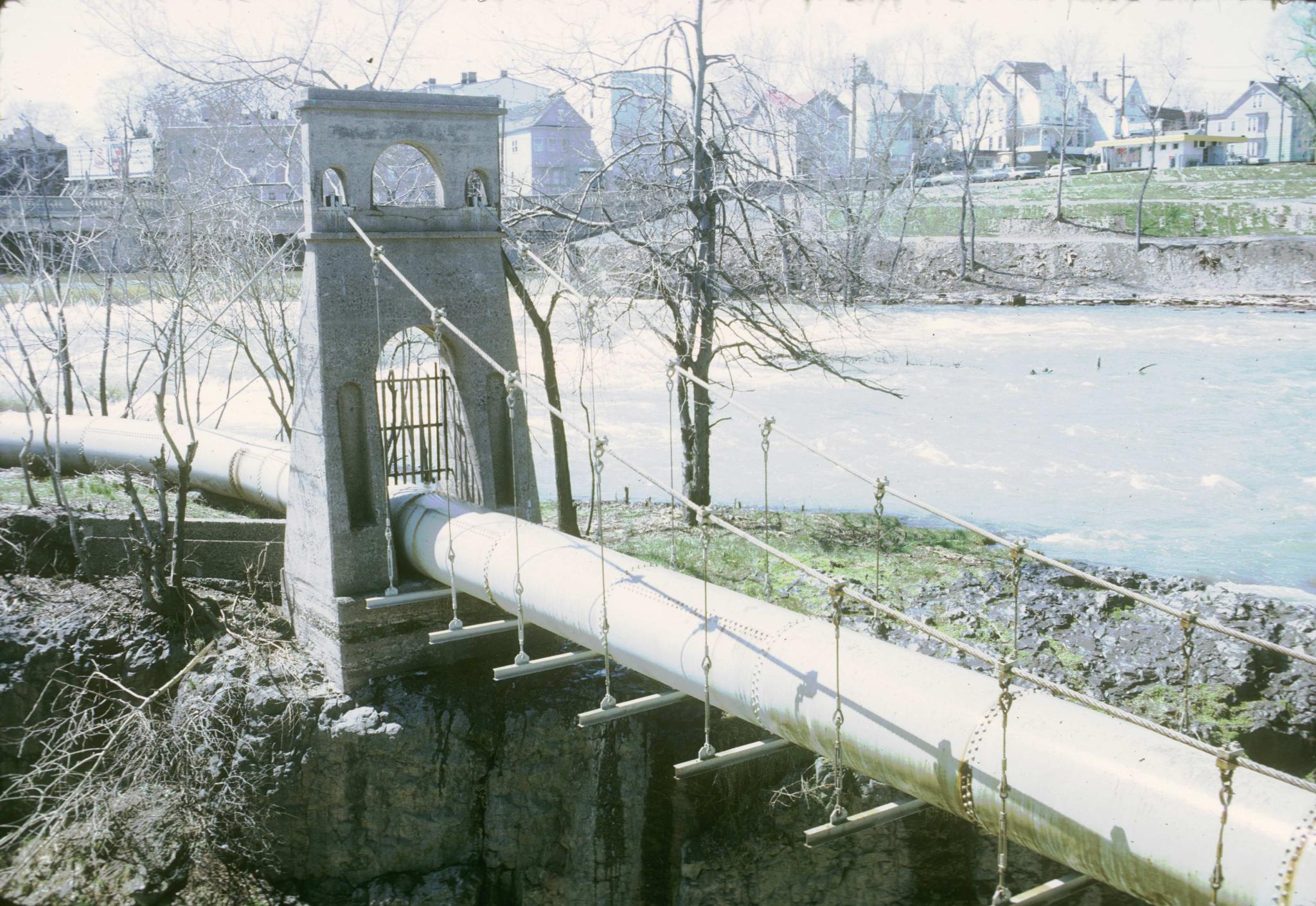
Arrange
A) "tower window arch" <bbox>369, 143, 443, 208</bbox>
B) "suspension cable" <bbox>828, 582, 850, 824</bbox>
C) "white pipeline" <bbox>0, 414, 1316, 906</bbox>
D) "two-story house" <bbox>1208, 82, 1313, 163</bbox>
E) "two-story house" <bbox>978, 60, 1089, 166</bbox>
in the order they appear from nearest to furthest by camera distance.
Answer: "white pipeline" <bbox>0, 414, 1316, 906</bbox>, "suspension cable" <bbox>828, 582, 850, 824</bbox>, "tower window arch" <bbox>369, 143, 443, 208</bbox>, "two-story house" <bbox>1208, 82, 1313, 163</bbox>, "two-story house" <bbox>978, 60, 1089, 166</bbox>

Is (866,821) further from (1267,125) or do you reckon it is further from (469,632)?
(1267,125)

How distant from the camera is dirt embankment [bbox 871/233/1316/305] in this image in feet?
137

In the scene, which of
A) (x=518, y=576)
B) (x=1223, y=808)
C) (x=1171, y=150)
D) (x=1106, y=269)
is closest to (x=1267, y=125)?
(x=1171, y=150)

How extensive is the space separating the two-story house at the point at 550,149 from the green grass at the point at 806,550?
14.1 feet

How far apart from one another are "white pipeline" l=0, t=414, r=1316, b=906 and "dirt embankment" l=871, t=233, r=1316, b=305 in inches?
1270

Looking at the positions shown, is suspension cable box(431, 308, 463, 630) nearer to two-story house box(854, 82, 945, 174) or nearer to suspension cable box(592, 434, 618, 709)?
suspension cable box(592, 434, 618, 709)

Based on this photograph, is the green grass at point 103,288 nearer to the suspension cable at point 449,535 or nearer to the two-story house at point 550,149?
the two-story house at point 550,149

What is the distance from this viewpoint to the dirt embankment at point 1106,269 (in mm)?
41812

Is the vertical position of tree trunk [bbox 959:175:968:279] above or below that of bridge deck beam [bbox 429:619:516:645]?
above

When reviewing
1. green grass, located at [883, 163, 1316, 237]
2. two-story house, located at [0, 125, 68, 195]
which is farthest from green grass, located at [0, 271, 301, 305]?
green grass, located at [883, 163, 1316, 237]

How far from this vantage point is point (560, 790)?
1047 centimetres

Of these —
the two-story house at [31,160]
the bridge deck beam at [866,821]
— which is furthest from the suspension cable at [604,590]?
the two-story house at [31,160]

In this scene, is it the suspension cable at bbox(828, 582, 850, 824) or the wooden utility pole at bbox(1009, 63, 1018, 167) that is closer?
the suspension cable at bbox(828, 582, 850, 824)

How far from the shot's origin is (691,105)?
14.2 metres
